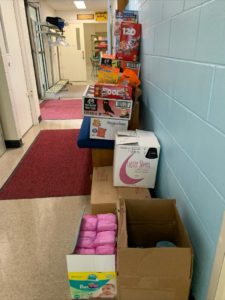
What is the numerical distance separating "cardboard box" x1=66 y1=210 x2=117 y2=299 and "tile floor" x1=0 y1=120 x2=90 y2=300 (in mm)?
198

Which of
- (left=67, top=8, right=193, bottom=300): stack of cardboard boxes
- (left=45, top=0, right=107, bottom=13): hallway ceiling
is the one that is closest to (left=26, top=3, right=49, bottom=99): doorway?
(left=45, top=0, right=107, bottom=13): hallway ceiling

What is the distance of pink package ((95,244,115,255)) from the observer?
3.83ft

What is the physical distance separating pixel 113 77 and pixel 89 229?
1.34m

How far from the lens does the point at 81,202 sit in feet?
6.77

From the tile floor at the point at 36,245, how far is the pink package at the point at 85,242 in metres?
0.33

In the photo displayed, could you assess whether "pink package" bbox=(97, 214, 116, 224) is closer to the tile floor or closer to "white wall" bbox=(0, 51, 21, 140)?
the tile floor

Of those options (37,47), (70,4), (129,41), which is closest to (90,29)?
(70,4)

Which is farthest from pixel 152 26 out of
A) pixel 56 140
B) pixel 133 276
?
pixel 56 140

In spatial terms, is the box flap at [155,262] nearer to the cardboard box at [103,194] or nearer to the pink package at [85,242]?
the pink package at [85,242]

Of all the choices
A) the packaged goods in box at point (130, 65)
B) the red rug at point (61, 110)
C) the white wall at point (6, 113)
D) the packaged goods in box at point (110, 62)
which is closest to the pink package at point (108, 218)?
the packaged goods in box at point (130, 65)

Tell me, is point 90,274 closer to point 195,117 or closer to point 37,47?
point 195,117

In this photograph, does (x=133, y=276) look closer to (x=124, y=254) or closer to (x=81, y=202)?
(x=124, y=254)

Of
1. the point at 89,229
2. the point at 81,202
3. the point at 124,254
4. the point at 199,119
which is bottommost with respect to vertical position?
the point at 81,202

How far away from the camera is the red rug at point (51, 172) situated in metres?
2.22
